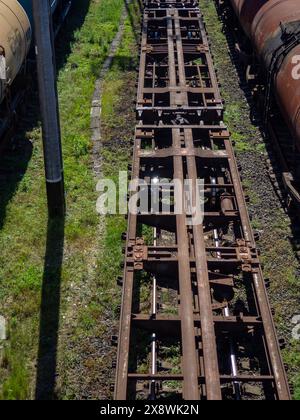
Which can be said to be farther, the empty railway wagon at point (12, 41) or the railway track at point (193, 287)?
the empty railway wagon at point (12, 41)

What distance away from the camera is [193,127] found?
11586 millimetres

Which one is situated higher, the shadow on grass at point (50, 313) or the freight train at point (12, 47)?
the freight train at point (12, 47)

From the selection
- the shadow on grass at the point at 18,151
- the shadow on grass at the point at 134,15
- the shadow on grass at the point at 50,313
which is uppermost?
the shadow on grass at the point at 134,15

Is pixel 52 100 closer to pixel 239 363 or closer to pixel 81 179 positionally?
pixel 81 179

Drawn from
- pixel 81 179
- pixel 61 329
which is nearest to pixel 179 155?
pixel 81 179

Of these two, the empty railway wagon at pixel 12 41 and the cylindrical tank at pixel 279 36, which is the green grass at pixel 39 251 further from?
the cylindrical tank at pixel 279 36

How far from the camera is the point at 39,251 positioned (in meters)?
9.45

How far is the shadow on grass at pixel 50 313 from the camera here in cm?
722

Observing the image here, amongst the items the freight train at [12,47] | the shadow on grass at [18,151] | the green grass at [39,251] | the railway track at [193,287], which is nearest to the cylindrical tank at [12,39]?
the freight train at [12,47]

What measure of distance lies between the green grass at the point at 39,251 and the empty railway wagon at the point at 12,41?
1.55 meters

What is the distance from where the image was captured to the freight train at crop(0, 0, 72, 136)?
37.2 feet

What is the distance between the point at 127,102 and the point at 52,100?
5462 mm

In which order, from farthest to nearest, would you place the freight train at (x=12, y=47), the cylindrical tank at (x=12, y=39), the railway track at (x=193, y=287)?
the freight train at (x=12, y=47)
the cylindrical tank at (x=12, y=39)
the railway track at (x=193, y=287)

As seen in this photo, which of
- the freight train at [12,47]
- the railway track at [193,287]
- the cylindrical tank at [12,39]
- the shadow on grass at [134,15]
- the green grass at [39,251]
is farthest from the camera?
the shadow on grass at [134,15]
